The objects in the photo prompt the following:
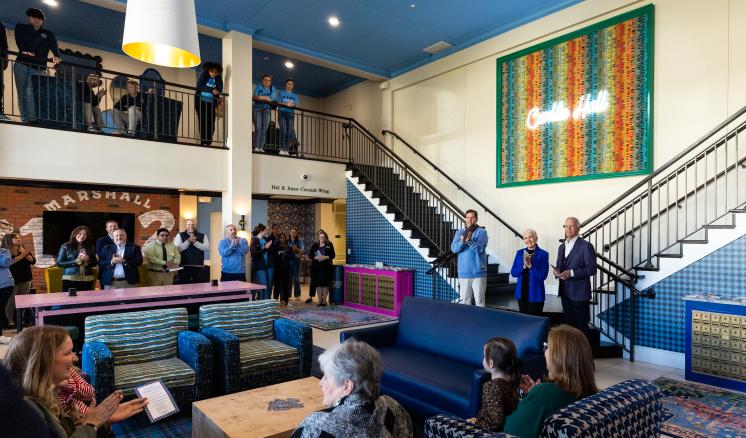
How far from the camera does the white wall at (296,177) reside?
29.9 feet

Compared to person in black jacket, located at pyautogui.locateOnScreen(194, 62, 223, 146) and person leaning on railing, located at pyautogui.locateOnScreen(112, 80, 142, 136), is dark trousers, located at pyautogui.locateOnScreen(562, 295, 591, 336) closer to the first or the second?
person in black jacket, located at pyautogui.locateOnScreen(194, 62, 223, 146)

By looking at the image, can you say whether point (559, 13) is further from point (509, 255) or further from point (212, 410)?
point (212, 410)

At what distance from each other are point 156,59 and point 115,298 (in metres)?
2.94

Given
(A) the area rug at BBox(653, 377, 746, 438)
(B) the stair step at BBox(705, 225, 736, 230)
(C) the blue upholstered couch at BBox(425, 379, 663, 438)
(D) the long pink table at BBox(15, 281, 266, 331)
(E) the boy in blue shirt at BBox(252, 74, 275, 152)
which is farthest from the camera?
(E) the boy in blue shirt at BBox(252, 74, 275, 152)

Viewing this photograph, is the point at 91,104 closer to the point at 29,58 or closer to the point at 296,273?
the point at 29,58

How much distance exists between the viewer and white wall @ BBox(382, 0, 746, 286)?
614 cm

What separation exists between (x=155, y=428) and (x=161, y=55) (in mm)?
2752

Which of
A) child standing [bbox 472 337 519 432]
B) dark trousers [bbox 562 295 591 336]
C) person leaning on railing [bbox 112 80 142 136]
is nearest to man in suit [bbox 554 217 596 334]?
dark trousers [bbox 562 295 591 336]

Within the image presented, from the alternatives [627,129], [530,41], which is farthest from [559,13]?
[627,129]

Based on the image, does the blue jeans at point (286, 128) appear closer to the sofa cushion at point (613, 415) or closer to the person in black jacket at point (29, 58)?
the person in black jacket at point (29, 58)

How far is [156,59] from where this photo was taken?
3.01m

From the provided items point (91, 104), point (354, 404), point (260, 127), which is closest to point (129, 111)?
point (91, 104)

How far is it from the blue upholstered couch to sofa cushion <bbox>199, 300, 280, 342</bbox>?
9.87 ft

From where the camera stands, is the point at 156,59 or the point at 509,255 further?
the point at 509,255
